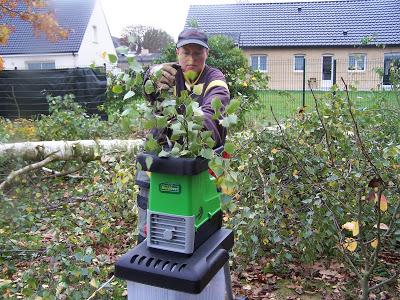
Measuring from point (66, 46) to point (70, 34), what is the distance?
3.98 feet

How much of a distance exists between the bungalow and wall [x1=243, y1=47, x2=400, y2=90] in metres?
0.05

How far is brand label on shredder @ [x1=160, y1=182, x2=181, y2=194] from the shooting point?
1467 millimetres

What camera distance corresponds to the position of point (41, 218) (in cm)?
430

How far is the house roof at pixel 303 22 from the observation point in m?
22.7

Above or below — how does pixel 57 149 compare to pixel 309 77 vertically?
below

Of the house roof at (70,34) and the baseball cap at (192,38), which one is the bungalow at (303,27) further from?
the baseball cap at (192,38)

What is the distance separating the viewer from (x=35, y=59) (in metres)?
18.8

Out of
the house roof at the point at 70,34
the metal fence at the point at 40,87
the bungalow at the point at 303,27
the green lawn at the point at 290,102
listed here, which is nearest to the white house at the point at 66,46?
the house roof at the point at 70,34

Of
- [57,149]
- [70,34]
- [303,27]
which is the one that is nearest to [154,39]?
[303,27]

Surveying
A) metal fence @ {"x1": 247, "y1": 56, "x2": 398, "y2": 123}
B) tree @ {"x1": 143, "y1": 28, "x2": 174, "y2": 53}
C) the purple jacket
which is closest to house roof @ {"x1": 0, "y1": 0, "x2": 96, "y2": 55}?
metal fence @ {"x1": 247, "y1": 56, "x2": 398, "y2": 123}

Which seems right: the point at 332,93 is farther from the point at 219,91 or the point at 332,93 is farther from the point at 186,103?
the point at 186,103

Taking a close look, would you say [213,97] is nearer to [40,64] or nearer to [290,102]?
[290,102]

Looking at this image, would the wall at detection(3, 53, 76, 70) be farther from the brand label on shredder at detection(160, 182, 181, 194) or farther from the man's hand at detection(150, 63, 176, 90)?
the brand label on shredder at detection(160, 182, 181, 194)

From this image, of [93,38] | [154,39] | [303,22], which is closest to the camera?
[93,38]
